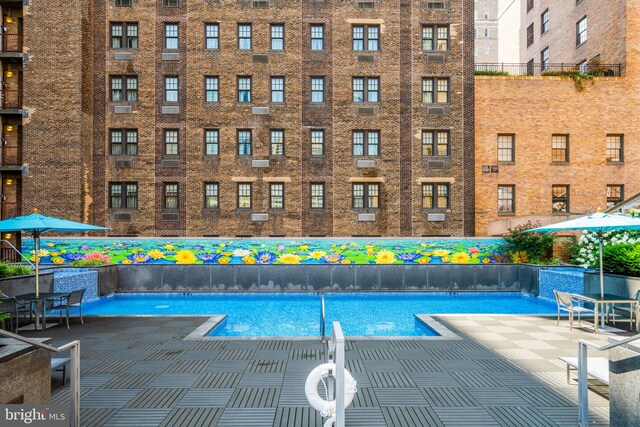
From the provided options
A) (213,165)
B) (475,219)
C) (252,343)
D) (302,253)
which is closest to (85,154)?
(213,165)

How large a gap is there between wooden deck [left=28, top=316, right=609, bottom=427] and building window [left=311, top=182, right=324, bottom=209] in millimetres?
18570

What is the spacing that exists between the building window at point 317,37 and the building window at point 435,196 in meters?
11.7

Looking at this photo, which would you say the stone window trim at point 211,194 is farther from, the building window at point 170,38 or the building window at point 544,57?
the building window at point 544,57

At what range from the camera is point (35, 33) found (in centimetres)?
2869

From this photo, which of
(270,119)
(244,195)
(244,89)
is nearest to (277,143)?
(270,119)

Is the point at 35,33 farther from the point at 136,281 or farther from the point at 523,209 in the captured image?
the point at 523,209

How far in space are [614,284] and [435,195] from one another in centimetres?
1645

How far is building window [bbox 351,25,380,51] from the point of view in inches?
1184

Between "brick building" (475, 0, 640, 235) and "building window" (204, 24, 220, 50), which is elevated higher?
"building window" (204, 24, 220, 50)

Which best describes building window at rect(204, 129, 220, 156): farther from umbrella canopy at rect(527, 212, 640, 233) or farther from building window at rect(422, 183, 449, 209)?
umbrella canopy at rect(527, 212, 640, 233)

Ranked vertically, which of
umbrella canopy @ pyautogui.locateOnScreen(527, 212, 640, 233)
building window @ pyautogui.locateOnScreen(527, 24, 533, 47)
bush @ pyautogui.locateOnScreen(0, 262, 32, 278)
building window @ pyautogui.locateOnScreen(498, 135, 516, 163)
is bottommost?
Result: bush @ pyautogui.locateOnScreen(0, 262, 32, 278)

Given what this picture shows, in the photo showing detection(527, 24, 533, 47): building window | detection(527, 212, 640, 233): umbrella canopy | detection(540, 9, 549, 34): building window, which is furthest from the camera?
detection(527, 24, 533, 47): building window

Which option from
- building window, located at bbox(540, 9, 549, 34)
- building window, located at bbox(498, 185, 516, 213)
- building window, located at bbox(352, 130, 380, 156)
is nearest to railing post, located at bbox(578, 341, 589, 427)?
building window, located at bbox(352, 130, 380, 156)

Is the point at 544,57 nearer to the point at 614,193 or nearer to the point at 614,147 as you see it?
the point at 614,147
